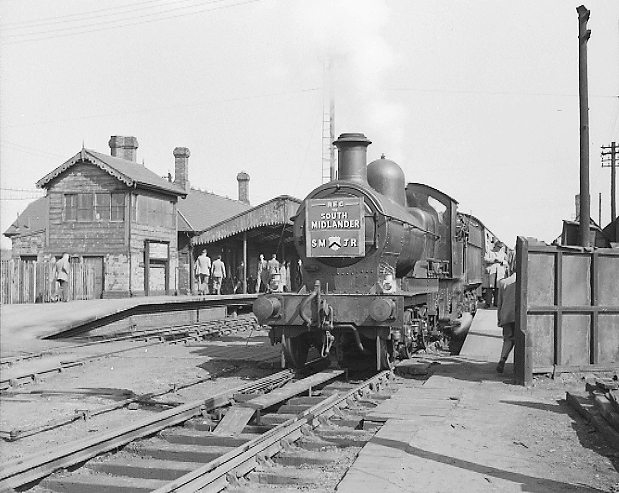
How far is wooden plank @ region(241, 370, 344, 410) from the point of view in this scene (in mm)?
7367

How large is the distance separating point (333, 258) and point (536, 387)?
11.3 feet

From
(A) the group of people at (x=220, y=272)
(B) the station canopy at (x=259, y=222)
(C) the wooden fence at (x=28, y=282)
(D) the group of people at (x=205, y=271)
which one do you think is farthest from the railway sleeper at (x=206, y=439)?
(D) the group of people at (x=205, y=271)

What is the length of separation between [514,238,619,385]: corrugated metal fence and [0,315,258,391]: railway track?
553 centimetres

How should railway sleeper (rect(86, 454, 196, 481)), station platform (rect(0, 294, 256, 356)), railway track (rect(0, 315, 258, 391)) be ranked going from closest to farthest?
1. railway sleeper (rect(86, 454, 196, 481))
2. railway track (rect(0, 315, 258, 391))
3. station platform (rect(0, 294, 256, 356))

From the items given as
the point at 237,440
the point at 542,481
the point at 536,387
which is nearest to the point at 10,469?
the point at 237,440

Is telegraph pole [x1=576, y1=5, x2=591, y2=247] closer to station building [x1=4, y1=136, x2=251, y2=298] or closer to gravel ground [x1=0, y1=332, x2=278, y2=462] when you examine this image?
gravel ground [x1=0, y1=332, x2=278, y2=462]

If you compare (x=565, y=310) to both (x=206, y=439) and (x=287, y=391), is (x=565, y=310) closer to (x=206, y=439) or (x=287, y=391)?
(x=287, y=391)

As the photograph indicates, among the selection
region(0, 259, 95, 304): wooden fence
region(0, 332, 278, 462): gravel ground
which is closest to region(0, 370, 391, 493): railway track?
region(0, 332, 278, 462): gravel ground

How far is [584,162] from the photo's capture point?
33.4 feet

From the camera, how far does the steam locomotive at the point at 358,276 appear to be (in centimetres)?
965

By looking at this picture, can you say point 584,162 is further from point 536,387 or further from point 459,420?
point 459,420

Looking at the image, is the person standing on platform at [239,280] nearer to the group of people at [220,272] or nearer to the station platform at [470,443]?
the group of people at [220,272]

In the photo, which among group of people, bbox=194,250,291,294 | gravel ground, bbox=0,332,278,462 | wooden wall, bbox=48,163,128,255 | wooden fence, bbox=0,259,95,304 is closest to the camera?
gravel ground, bbox=0,332,278,462

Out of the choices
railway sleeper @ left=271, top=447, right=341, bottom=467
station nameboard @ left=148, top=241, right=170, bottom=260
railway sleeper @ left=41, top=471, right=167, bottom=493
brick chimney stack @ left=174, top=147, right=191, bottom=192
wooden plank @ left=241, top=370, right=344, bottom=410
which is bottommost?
railway sleeper @ left=41, top=471, right=167, bottom=493
